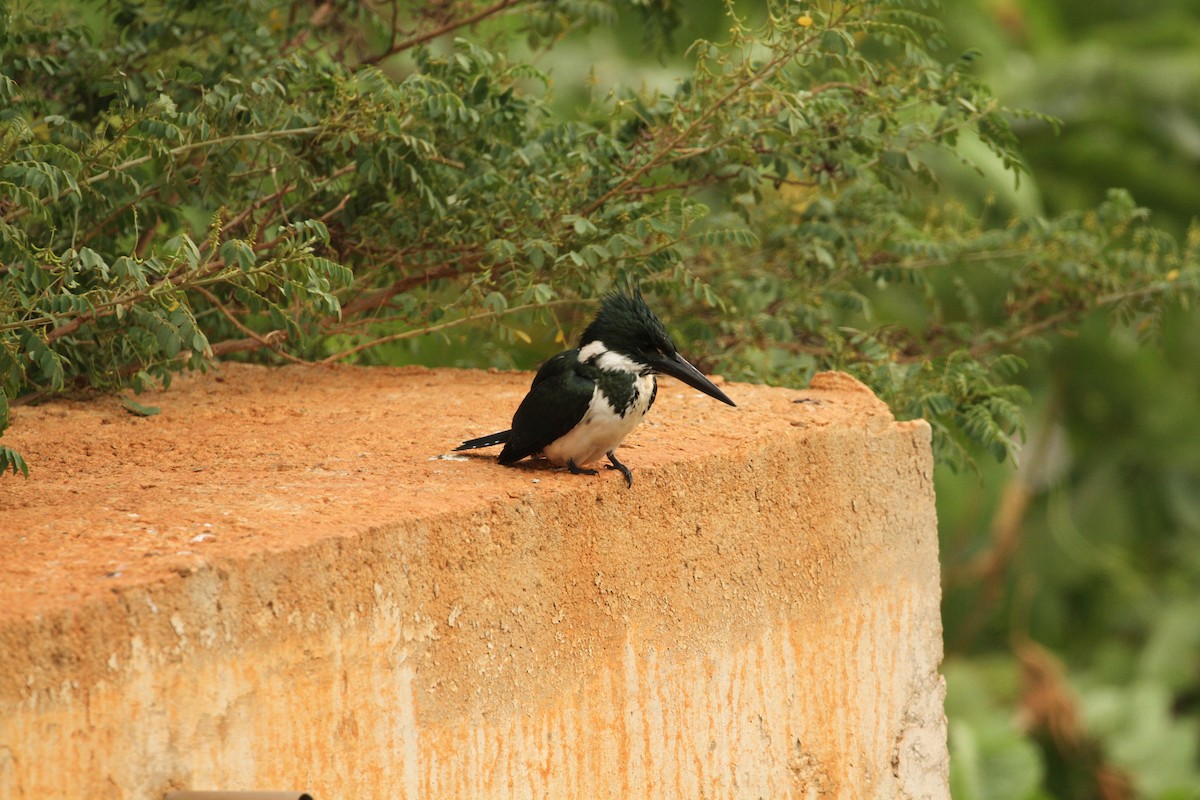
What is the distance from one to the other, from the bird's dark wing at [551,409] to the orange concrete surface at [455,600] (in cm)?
8

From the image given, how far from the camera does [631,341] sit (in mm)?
3352

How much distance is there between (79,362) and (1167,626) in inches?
383

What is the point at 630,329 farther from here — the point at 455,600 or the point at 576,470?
the point at 455,600

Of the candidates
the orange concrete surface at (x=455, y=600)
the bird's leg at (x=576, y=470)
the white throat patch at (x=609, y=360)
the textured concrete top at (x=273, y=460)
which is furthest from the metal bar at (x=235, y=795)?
the white throat patch at (x=609, y=360)

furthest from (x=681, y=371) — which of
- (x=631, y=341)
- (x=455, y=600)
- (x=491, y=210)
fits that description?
(x=491, y=210)

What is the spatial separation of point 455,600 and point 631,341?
804mm

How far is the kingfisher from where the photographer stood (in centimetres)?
322

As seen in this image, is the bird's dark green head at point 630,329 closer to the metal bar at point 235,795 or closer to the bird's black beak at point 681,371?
the bird's black beak at point 681,371

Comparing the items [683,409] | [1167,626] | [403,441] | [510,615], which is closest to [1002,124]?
[683,409]

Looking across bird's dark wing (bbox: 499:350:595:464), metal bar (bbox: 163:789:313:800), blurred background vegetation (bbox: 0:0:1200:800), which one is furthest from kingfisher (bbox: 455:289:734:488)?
metal bar (bbox: 163:789:313:800)

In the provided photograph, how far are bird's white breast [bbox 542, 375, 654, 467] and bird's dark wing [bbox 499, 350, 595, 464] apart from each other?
0.06 ft

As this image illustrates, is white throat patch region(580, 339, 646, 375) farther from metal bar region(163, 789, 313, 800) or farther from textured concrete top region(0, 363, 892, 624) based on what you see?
metal bar region(163, 789, 313, 800)

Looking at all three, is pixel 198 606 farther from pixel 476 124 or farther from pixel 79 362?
pixel 476 124

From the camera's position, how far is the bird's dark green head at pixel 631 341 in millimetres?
3338
